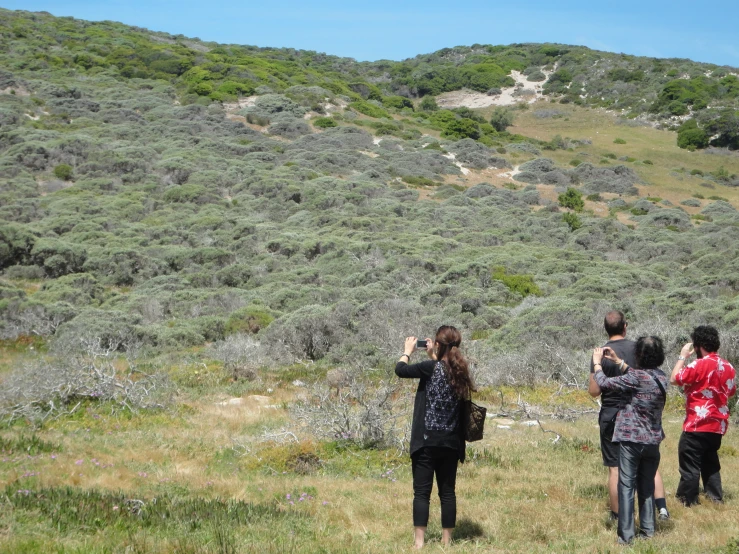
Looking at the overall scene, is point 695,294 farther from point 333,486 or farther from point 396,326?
point 333,486

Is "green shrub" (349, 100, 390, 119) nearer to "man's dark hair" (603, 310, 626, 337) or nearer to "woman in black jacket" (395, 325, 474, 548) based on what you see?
"man's dark hair" (603, 310, 626, 337)

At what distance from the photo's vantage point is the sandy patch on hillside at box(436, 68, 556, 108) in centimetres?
6631

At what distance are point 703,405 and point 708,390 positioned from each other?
0.13m

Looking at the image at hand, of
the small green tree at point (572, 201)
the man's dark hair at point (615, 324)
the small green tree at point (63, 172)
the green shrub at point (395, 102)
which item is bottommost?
the man's dark hair at point (615, 324)

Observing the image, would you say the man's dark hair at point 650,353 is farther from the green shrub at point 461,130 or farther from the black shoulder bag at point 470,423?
the green shrub at point 461,130

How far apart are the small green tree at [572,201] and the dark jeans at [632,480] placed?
28.7 meters

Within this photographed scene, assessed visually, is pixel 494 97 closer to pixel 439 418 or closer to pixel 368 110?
pixel 368 110

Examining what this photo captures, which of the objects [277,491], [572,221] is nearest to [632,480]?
[277,491]

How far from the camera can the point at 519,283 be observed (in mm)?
18234

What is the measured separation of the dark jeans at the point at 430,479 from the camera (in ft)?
→ 14.3

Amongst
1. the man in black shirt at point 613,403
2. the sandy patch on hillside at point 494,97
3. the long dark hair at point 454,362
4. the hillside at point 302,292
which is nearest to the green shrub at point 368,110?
the hillside at point 302,292

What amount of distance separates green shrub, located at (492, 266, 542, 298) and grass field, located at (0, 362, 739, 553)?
9212 mm

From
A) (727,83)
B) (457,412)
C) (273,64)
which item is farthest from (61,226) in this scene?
(727,83)

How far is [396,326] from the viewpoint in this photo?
13.9 m
